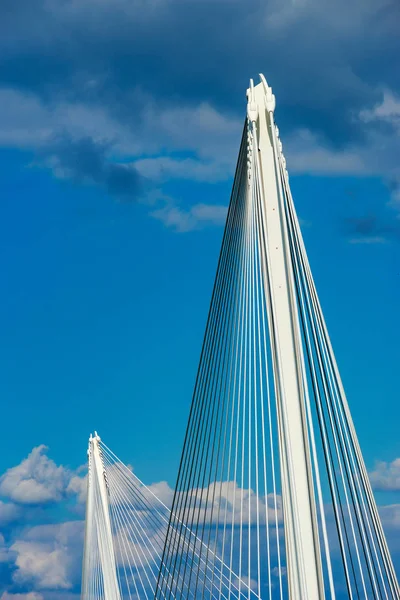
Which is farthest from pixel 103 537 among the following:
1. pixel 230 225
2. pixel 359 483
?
pixel 359 483

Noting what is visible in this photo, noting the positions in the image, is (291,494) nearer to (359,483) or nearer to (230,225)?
(359,483)

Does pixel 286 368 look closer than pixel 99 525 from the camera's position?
Yes

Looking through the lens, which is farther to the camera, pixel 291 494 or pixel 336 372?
pixel 336 372

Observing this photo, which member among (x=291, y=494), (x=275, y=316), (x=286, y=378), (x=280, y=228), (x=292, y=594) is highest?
(x=280, y=228)

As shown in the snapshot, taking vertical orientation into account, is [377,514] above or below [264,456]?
below

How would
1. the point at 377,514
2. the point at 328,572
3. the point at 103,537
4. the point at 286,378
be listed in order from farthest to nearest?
the point at 103,537
the point at 377,514
the point at 286,378
the point at 328,572

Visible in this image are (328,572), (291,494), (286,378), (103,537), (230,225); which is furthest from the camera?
(103,537)

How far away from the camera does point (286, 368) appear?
9.53 m

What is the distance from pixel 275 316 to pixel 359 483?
7.17 feet

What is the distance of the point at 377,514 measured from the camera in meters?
10.1

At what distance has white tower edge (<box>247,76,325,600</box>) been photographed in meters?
8.59

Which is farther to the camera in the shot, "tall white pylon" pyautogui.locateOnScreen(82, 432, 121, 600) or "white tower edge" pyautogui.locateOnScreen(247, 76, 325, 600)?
"tall white pylon" pyautogui.locateOnScreen(82, 432, 121, 600)

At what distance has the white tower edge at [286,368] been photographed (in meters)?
8.59

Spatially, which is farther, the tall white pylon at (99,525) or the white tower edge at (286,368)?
the tall white pylon at (99,525)
